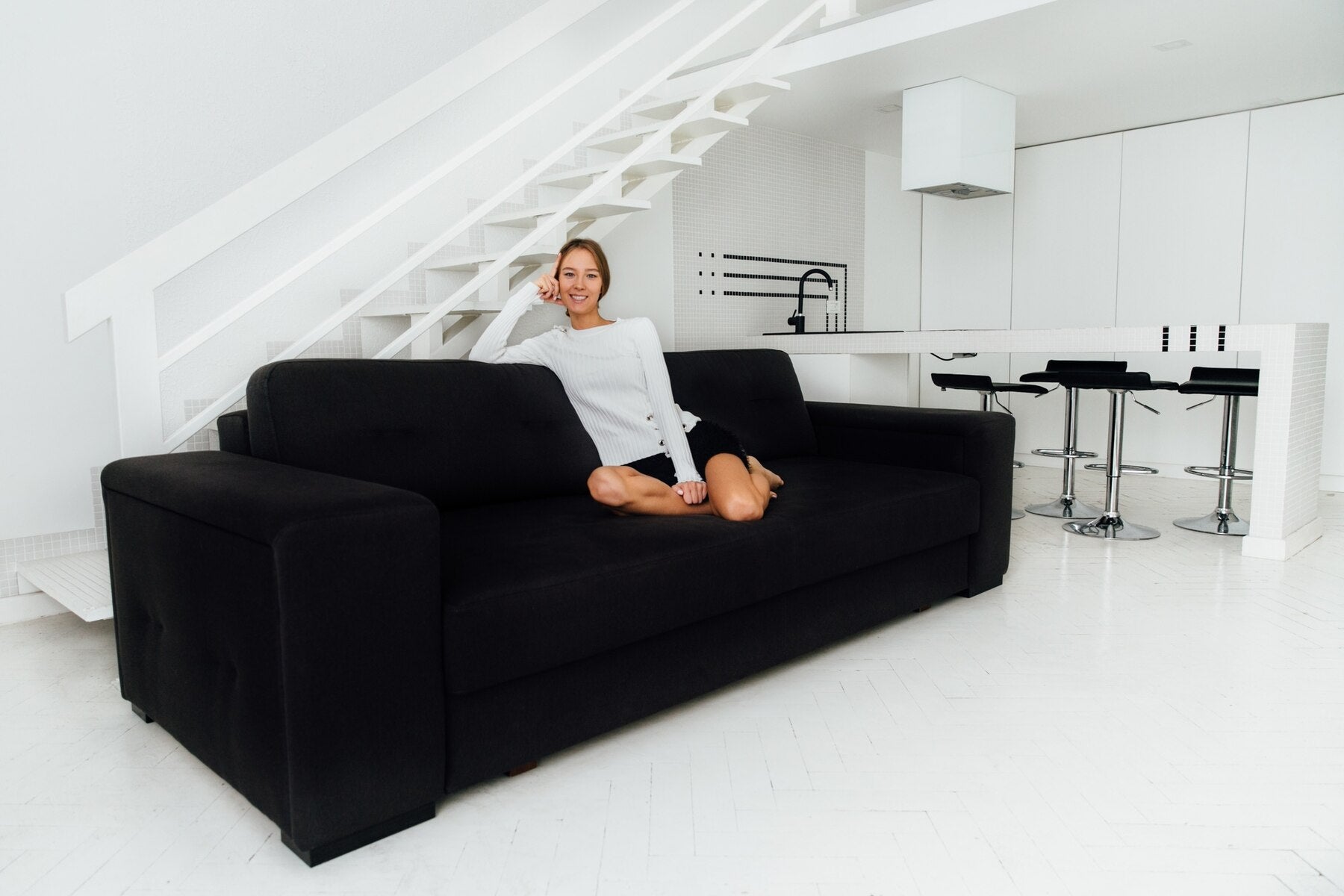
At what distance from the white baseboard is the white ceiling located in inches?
161

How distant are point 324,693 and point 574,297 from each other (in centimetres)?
162

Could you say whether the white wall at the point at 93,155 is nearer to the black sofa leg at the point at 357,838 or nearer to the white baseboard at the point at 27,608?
→ the white baseboard at the point at 27,608

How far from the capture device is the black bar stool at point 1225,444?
14.0 ft

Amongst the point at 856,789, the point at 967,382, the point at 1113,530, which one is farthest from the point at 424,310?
the point at 1113,530

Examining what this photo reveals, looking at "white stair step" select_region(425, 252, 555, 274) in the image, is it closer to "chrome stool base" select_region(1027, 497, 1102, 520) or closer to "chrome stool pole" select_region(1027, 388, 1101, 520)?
"chrome stool pole" select_region(1027, 388, 1101, 520)

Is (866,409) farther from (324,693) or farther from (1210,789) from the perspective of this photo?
(324,693)

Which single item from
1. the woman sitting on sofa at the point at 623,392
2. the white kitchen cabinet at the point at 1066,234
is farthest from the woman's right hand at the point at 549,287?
the white kitchen cabinet at the point at 1066,234

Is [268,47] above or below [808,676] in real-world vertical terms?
above

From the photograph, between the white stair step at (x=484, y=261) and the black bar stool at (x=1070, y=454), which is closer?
the white stair step at (x=484, y=261)

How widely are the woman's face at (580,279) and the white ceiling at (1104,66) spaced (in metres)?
2.38

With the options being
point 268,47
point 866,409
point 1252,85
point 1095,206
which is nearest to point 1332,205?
point 1252,85

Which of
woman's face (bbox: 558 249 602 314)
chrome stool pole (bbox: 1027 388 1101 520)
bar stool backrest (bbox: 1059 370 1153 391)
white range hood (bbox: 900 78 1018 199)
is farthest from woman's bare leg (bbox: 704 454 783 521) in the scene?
white range hood (bbox: 900 78 1018 199)

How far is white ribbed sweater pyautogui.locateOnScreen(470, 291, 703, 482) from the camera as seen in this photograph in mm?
2783

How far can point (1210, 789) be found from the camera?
1.88m
